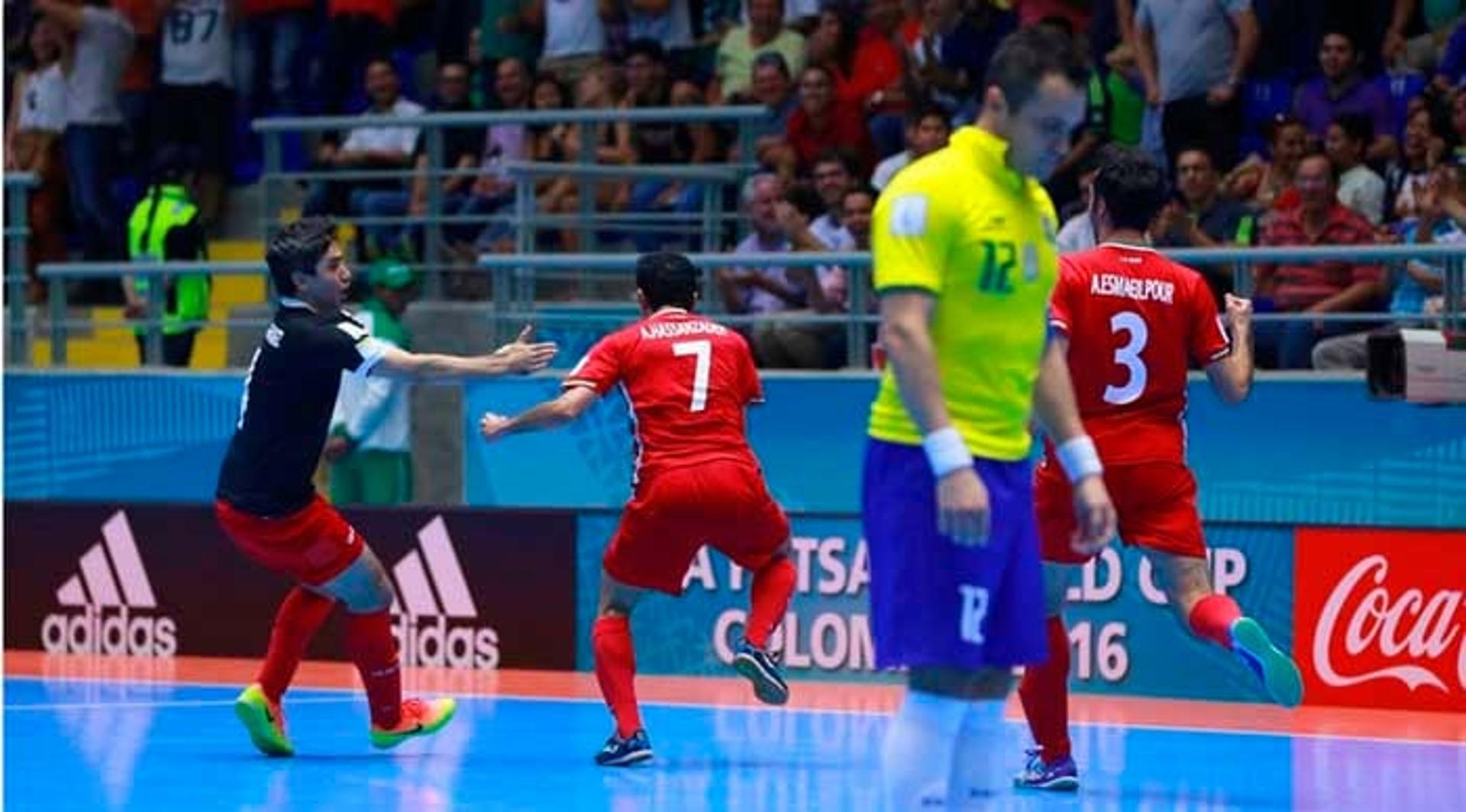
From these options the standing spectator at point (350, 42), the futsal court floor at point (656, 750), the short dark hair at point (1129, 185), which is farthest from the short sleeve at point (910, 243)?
the standing spectator at point (350, 42)

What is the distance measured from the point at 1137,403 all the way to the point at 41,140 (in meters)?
14.2

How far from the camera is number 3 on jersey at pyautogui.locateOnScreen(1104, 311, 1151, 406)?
984cm

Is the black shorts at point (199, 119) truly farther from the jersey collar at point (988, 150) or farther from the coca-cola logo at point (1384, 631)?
the jersey collar at point (988, 150)

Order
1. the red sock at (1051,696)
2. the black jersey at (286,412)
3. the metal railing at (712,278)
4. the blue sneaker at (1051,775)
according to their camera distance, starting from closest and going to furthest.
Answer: the red sock at (1051,696)
the blue sneaker at (1051,775)
the black jersey at (286,412)
the metal railing at (712,278)

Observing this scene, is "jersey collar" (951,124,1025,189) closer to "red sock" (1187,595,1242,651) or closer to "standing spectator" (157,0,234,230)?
"red sock" (1187,595,1242,651)

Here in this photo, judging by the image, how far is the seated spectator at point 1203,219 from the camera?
15.9 meters

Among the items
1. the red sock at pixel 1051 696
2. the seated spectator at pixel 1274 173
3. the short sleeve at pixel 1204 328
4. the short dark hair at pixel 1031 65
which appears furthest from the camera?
the seated spectator at pixel 1274 173

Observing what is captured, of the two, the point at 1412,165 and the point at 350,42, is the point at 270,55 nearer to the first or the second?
the point at 350,42

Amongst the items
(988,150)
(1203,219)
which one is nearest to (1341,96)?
(1203,219)

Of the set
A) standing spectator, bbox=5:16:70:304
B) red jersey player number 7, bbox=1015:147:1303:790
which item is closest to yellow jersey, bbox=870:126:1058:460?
red jersey player number 7, bbox=1015:147:1303:790

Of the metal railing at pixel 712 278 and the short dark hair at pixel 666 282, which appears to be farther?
the metal railing at pixel 712 278

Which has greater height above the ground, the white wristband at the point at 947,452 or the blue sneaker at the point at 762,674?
the white wristband at the point at 947,452

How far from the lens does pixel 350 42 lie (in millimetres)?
21609

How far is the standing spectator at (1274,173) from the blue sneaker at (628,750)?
19.6 feet
